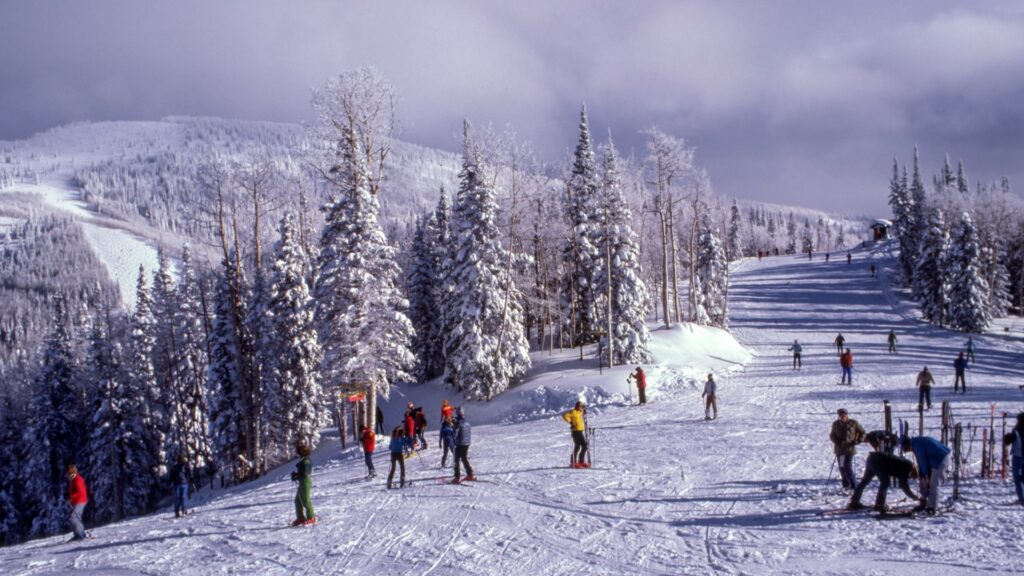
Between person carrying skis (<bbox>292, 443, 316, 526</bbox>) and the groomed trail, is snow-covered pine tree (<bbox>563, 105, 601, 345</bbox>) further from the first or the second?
person carrying skis (<bbox>292, 443, 316, 526</bbox>)

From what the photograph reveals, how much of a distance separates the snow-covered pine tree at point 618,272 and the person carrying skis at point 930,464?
25.6 m

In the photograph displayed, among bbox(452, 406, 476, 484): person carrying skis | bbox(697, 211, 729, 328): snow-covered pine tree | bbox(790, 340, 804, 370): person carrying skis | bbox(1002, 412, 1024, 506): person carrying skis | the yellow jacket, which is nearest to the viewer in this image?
bbox(1002, 412, 1024, 506): person carrying skis

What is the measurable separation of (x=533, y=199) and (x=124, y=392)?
3108 cm

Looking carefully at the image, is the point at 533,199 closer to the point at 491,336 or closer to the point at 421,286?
→ the point at 491,336

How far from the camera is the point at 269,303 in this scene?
35.9 meters

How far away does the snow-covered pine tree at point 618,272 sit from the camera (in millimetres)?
37219

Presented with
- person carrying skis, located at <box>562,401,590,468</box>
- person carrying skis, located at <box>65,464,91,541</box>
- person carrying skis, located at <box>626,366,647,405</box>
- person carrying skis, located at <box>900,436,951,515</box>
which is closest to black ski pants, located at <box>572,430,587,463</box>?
person carrying skis, located at <box>562,401,590,468</box>

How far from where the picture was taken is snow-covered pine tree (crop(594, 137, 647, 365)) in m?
37.2

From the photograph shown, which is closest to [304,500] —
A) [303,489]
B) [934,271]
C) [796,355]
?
[303,489]

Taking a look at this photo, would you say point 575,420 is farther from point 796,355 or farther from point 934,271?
point 934,271

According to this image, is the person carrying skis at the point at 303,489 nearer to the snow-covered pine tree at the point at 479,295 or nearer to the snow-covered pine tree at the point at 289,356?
the snow-covered pine tree at the point at 479,295

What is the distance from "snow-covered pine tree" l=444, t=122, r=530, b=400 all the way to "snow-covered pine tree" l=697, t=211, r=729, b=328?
2894 cm

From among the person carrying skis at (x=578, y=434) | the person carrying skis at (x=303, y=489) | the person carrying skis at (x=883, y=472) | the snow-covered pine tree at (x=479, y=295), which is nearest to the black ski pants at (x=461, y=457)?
the person carrying skis at (x=578, y=434)

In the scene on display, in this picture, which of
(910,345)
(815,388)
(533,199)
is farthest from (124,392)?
(910,345)
